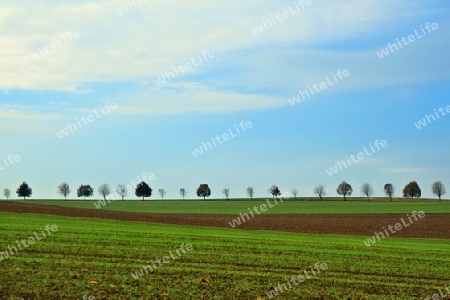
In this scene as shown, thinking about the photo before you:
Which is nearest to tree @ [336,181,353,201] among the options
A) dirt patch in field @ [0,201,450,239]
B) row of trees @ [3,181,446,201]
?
row of trees @ [3,181,446,201]

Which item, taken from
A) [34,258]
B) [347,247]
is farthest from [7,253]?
[347,247]

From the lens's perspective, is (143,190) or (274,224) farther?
(143,190)

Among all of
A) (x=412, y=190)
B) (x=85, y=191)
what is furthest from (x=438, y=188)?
(x=85, y=191)

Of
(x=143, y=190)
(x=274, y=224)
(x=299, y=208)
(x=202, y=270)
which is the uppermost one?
(x=143, y=190)

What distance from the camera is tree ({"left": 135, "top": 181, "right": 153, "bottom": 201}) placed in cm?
15150

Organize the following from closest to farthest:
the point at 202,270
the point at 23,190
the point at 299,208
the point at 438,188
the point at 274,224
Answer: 1. the point at 202,270
2. the point at 274,224
3. the point at 299,208
4. the point at 23,190
5. the point at 438,188

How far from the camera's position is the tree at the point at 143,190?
497 feet

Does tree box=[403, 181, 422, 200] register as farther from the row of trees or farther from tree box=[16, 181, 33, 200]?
tree box=[16, 181, 33, 200]

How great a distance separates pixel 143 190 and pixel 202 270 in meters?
134

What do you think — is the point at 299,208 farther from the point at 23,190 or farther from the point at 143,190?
the point at 23,190

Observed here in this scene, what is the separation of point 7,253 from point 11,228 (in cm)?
1000

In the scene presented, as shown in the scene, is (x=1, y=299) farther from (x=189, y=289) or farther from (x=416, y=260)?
(x=416, y=260)

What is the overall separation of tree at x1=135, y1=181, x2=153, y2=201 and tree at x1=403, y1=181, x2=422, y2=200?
80.6 metres

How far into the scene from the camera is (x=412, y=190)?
164m
